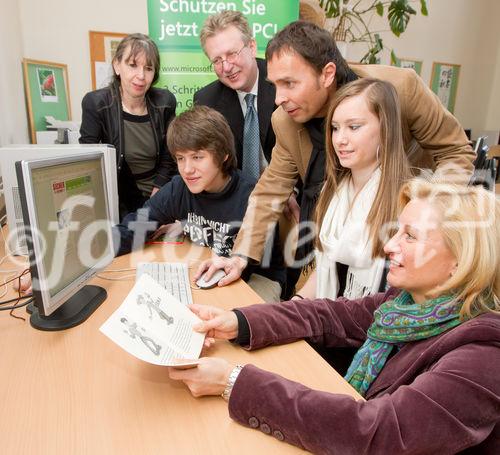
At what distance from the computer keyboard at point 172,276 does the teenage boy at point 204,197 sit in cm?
20

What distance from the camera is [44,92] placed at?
2686 mm

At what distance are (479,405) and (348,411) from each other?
0.64 feet

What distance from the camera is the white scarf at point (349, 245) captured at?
51.5 inches

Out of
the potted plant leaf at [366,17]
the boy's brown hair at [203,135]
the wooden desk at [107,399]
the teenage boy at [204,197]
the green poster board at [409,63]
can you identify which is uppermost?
the potted plant leaf at [366,17]

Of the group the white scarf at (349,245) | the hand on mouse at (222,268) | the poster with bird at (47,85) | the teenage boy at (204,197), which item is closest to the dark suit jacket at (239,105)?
the teenage boy at (204,197)

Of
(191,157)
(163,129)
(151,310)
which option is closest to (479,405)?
(151,310)

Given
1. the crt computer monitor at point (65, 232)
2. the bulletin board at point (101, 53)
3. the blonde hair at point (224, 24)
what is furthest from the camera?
the bulletin board at point (101, 53)

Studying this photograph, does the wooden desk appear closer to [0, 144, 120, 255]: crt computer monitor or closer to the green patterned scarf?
the green patterned scarf

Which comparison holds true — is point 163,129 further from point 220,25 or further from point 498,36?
point 498,36

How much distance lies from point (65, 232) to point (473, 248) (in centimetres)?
90

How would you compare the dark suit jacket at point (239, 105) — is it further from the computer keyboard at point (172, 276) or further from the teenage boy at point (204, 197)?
the computer keyboard at point (172, 276)

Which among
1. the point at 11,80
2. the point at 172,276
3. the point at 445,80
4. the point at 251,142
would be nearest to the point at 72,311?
the point at 172,276

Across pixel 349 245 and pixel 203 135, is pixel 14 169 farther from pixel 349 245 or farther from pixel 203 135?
pixel 349 245

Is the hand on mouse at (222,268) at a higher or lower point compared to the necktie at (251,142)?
lower
